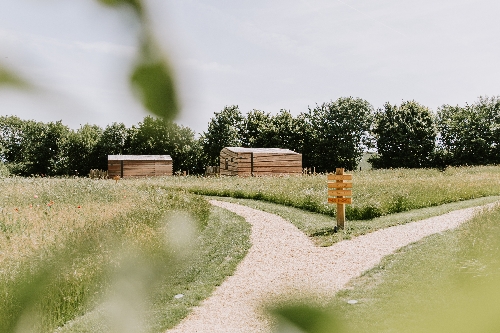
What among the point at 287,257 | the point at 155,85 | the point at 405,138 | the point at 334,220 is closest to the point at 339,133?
the point at 405,138

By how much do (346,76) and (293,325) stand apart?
41 centimetres

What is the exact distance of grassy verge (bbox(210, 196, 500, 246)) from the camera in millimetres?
11562

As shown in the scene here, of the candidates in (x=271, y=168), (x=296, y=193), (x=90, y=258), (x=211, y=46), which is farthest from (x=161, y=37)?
(x=271, y=168)

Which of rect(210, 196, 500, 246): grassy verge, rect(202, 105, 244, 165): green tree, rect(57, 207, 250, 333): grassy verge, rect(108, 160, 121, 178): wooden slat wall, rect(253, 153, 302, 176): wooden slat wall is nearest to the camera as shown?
rect(202, 105, 244, 165): green tree

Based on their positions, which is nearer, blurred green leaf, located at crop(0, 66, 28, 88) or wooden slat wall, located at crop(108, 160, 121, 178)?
blurred green leaf, located at crop(0, 66, 28, 88)

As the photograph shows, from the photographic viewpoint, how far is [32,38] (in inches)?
16.9

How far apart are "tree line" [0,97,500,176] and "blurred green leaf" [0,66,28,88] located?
68 mm

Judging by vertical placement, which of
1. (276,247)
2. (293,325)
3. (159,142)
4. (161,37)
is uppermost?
(161,37)

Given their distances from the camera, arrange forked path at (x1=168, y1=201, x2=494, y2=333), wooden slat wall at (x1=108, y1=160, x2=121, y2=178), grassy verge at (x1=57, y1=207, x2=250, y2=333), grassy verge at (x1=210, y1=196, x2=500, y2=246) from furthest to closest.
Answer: grassy verge at (x1=210, y1=196, x2=500, y2=246), forked path at (x1=168, y1=201, x2=494, y2=333), grassy verge at (x1=57, y1=207, x2=250, y2=333), wooden slat wall at (x1=108, y1=160, x2=121, y2=178)

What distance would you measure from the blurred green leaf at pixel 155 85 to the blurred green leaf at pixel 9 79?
124 millimetres

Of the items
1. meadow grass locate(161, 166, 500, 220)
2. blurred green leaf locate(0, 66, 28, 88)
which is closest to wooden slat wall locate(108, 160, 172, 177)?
blurred green leaf locate(0, 66, 28, 88)

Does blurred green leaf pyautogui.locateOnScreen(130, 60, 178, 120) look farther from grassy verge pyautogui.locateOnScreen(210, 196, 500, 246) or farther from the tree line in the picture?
grassy verge pyautogui.locateOnScreen(210, 196, 500, 246)

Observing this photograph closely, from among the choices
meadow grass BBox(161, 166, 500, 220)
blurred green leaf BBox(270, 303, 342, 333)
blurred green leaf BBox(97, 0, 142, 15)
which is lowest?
meadow grass BBox(161, 166, 500, 220)

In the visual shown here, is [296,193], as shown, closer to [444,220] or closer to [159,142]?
[444,220]
